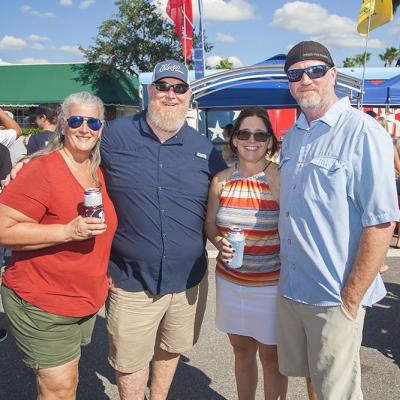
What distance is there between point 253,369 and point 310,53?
1.83 m

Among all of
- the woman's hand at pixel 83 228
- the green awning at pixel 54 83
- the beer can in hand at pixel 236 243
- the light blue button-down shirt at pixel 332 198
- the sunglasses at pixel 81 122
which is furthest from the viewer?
the green awning at pixel 54 83

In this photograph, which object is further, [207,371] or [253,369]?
[207,371]

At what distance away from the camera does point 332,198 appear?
1.84 metres

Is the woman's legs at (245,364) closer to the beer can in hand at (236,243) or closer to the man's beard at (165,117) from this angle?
the beer can in hand at (236,243)

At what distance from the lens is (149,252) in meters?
2.35

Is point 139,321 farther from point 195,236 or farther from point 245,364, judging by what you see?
point 245,364

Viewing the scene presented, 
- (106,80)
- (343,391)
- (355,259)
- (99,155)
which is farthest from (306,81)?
(106,80)

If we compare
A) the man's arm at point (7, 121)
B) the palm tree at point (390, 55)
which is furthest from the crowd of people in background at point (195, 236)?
the palm tree at point (390, 55)

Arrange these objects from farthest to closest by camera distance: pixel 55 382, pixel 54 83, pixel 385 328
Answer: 1. pixel 54 83
2. pixel 385 328
3. pixel 55 382

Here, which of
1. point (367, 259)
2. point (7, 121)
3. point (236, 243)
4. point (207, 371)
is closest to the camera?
point (367, 259)

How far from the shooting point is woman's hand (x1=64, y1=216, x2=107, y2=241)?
1873 millimetres

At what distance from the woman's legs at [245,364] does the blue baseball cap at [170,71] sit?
5.16 ft

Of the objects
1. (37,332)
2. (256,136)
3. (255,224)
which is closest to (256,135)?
(256,136)

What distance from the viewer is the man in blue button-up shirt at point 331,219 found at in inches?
70.0
